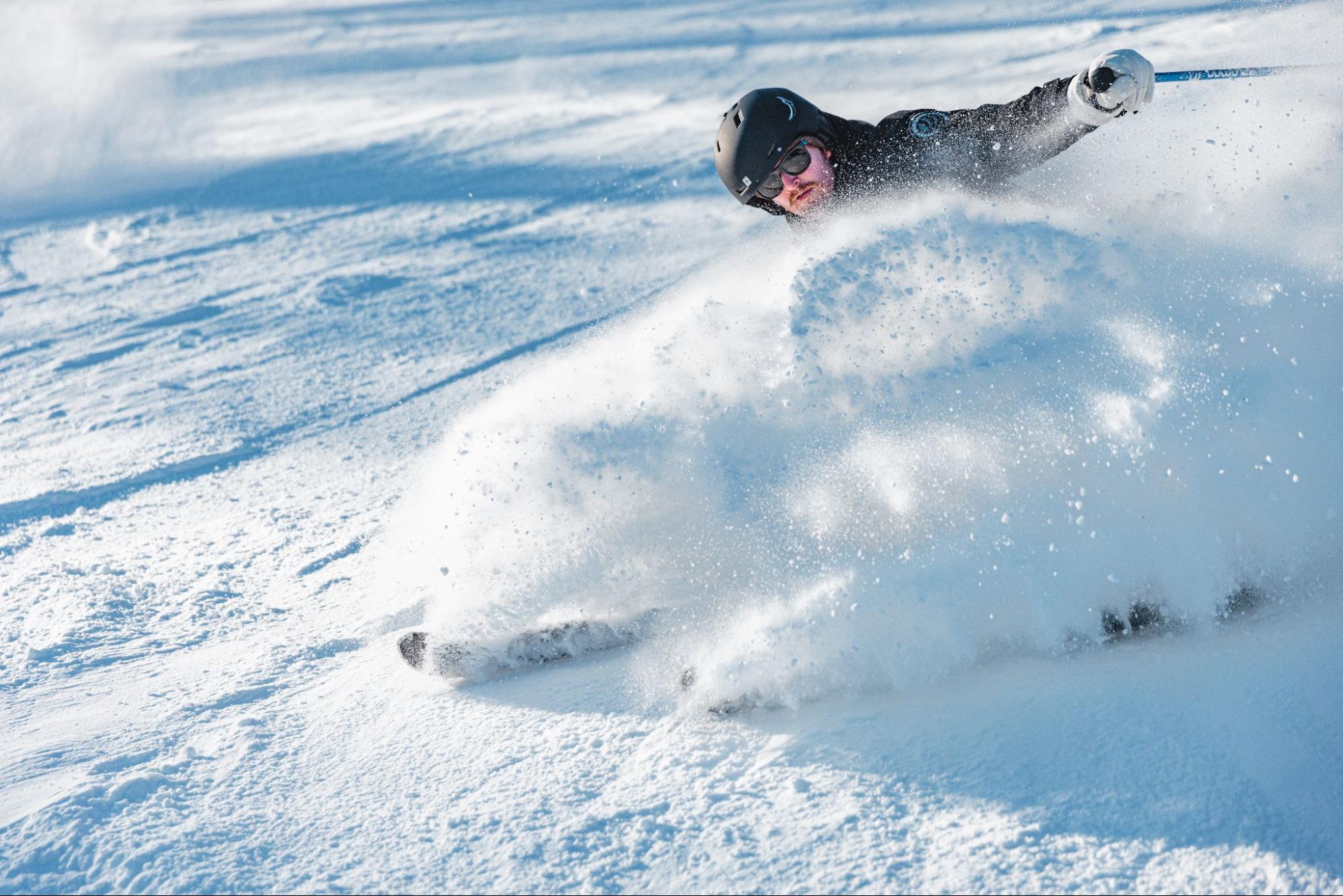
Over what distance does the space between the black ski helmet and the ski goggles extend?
0.02m

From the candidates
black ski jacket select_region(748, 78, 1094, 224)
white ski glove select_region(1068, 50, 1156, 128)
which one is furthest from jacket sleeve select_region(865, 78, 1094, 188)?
white ski glove select_region(1068, 50, 1156, 128)

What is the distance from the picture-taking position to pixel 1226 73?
12.9ft

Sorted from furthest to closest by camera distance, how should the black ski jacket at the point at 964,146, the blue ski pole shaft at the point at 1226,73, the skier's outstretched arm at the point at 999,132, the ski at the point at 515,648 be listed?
the blue ski pole shaft at the point at 1226,73
the black ski jacket at the point at 964,146
the skier's outstretched arm at the point at 999,132
the ski at the point at 515,648

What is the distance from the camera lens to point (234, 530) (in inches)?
172

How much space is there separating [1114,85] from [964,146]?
0.55m

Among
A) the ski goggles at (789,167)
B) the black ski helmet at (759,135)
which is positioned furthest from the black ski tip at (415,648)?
the ski goggles at (789,167)

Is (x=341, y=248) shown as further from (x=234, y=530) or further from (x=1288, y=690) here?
(x=1288, y=690)

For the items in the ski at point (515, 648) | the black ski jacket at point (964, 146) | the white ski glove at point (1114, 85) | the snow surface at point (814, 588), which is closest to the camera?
the snow surface at point (814, 588)

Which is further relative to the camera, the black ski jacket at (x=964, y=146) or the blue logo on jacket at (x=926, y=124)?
the blue logo on jacket at (x=926, y=124)

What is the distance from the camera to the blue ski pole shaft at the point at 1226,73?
3.90 metres

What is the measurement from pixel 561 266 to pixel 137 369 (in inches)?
104

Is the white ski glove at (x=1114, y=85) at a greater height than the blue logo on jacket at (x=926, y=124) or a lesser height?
lesser

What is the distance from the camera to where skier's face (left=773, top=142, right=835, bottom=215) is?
3873 millimetres

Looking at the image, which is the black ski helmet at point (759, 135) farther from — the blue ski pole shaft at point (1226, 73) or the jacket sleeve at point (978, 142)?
the blue ski pole shaft at point (1226, 73)
